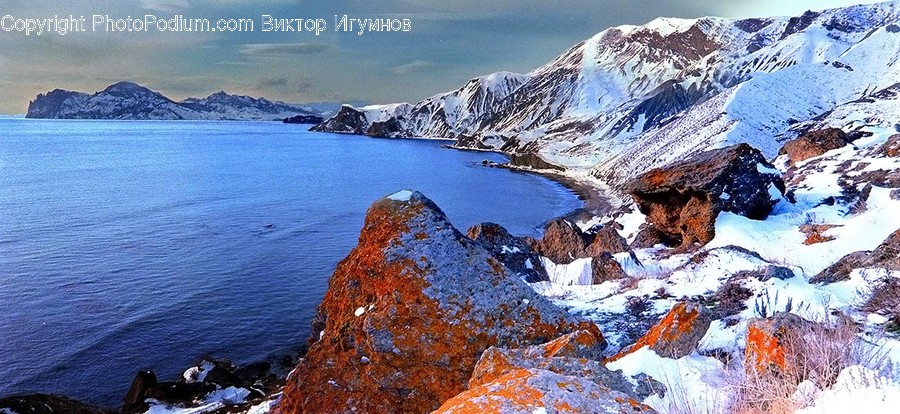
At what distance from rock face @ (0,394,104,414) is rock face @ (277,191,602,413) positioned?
374 inches

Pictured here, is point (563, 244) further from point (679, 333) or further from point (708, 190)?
point (679, 333)

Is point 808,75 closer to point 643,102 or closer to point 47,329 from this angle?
point 643,102

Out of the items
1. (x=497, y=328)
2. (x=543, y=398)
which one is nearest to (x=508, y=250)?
(x=497, y=328)

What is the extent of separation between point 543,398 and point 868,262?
25.4ft

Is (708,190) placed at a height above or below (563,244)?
above

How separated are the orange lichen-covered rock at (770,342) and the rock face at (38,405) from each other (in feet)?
45.8

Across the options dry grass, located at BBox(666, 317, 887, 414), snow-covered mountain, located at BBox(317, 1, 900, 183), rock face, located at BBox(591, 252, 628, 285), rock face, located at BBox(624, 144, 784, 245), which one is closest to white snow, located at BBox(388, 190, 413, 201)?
dry grass, located at BBox(666, 317, 887, 414)

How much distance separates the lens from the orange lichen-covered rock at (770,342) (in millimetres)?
3670

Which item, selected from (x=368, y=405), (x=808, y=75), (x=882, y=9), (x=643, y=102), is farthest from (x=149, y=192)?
(x=882, y=9)

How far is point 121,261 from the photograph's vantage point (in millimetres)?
28578

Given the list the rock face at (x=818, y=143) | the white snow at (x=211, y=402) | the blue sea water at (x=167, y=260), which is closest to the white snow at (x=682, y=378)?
the white snow at (x=211, y=402)

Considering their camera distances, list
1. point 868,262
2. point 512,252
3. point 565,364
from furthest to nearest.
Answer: point 512,252 < point 868,262 < point 565,364

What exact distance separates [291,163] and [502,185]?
4175cm

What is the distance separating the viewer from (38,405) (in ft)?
40.2
